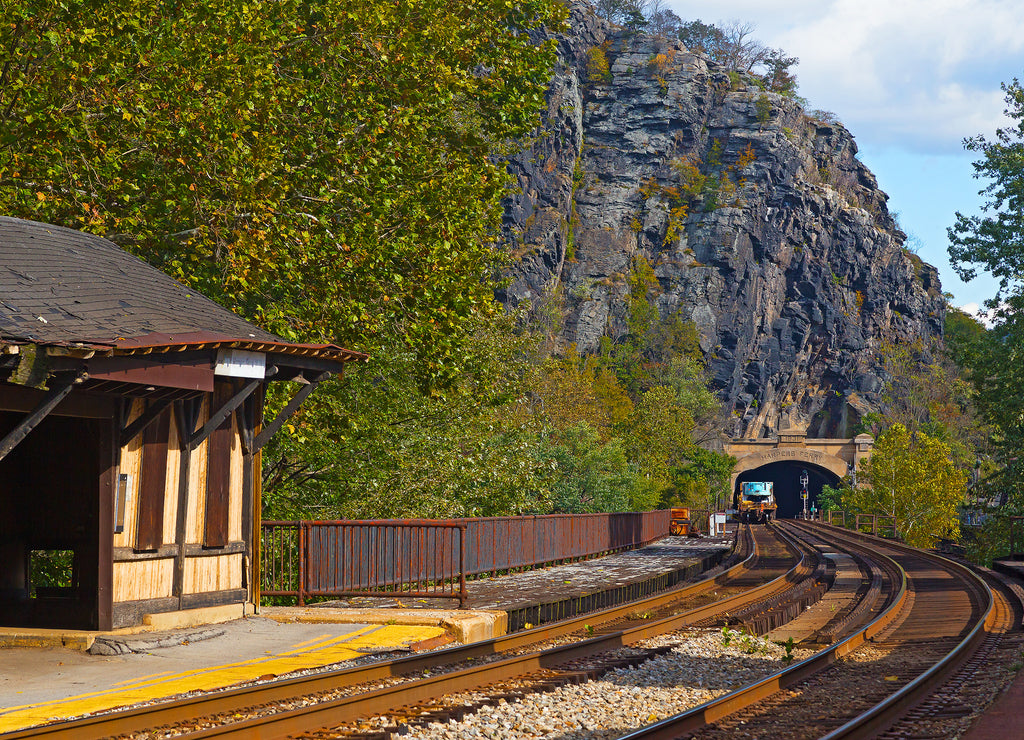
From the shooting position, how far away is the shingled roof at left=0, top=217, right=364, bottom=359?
34.6 feet

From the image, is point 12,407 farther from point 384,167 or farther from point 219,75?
point 384,167

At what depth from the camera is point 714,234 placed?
126250 mm

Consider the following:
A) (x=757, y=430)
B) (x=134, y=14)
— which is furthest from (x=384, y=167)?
(x=757, y=430)

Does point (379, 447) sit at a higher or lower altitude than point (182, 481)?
higher

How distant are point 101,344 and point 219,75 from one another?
29.0ft

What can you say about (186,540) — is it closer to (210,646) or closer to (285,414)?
(210,646)

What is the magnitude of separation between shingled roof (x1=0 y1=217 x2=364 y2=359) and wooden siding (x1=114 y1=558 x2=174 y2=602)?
3004 millimetres

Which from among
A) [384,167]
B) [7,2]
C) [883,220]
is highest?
[883,220]

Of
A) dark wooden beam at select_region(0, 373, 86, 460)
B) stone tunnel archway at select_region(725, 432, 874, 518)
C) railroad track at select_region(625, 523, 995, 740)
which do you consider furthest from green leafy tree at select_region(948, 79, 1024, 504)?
stone tunnel archway at select_region(725, 432, 874, 518)

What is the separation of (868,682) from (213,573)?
8.54 metres

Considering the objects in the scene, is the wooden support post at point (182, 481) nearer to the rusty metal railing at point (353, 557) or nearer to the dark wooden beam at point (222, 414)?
the dark wooden beam at point (222, 414)

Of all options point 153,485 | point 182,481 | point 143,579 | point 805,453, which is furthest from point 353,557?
point 805,453

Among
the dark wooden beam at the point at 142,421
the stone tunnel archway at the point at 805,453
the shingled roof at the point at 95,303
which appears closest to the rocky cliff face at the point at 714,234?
the stone tunnel archway at the point at 805,453

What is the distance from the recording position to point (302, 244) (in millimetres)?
18422
